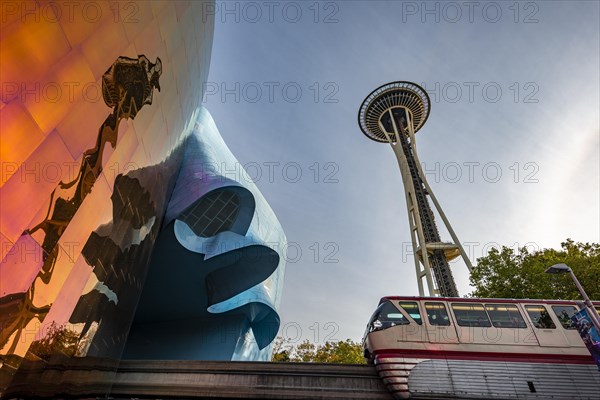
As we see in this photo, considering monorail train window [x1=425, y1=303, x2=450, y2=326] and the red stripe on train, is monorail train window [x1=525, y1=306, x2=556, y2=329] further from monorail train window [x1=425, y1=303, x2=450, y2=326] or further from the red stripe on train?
monorail train window [x1=425, y1=303, x2=450, y2=326]

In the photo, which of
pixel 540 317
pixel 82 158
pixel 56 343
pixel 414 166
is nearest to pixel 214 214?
pixel 56 343

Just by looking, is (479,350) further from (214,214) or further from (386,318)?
(214,214)

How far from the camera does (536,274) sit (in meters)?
17.2

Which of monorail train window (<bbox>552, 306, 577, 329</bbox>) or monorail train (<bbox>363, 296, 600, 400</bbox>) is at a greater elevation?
monorail train window (<bbox>552, 306, 577, 329</bbox>)

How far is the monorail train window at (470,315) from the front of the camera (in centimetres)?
938

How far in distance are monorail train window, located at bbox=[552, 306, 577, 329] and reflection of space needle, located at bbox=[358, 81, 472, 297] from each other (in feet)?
77.6

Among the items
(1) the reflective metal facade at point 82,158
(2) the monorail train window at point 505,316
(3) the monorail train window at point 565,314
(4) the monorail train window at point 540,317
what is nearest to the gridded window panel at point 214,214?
(1) the reflective metal facade at point 82,158

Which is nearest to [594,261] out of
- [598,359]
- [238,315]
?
[598,359]

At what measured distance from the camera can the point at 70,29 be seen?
5.07 meters

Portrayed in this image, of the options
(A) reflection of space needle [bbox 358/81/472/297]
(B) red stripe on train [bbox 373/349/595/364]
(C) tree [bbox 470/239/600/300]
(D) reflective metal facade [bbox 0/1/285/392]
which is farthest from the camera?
(A) reflection of space needle [bbox 358/81/472/297]

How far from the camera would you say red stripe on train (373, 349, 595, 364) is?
28.3 ft

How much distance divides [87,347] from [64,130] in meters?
5.54

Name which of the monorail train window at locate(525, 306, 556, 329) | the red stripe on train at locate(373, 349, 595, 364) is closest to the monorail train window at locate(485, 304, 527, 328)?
the monorail train window at locate(525, 306, 556, 329)

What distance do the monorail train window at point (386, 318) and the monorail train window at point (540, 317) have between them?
3.90 m
